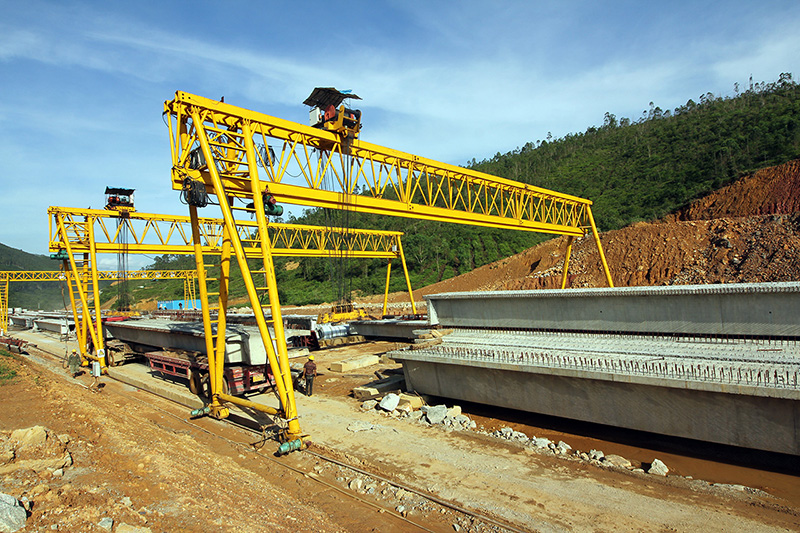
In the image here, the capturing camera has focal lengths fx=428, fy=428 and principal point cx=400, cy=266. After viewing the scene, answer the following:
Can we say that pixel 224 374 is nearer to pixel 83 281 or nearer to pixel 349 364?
pixel 349 364

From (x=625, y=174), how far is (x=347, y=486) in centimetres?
6656

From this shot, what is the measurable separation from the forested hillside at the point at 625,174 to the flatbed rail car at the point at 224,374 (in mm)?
20022

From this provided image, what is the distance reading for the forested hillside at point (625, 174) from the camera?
4675cm

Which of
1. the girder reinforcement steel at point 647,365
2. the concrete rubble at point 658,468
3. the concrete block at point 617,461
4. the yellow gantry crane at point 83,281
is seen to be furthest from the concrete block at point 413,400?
the yellow gantry crane at point 83,281

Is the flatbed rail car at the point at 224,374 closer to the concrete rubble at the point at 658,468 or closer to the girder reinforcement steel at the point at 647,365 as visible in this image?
the girder reinforcement steel at the point at 647,365

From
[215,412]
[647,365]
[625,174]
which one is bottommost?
[215,412]

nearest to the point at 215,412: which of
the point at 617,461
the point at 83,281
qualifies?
the point at 617,461

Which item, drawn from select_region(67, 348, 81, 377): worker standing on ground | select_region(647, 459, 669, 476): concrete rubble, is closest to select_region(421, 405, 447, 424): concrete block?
select_region(647, 459, 669, 476): concrete rubble

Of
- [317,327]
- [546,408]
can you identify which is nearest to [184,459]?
[546,408]

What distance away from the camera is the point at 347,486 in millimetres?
7844

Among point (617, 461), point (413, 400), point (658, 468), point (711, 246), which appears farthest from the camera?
point (711, 246)

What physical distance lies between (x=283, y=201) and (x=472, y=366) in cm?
716

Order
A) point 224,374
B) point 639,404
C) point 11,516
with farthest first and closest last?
point 224,374
point 639,404
point 11,516

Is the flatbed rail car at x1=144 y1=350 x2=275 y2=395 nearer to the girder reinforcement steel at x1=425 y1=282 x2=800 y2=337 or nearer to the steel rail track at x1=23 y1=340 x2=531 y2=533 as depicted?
the steel rail track at x1=23 y1=340 x2=531 y2=533
